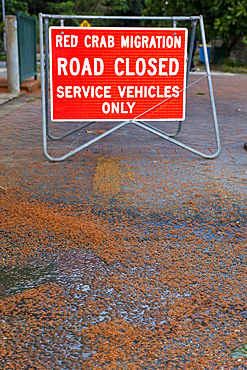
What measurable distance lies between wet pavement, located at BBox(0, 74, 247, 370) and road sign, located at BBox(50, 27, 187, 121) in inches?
23.1

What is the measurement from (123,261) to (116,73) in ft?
8.58

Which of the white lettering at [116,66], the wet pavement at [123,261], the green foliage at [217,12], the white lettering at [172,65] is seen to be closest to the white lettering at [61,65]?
the white lettering at [116,66]

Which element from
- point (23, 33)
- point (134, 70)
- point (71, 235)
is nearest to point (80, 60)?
point (134, 70)

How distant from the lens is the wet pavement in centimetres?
196

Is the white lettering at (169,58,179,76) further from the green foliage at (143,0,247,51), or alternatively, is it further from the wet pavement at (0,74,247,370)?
the green foliage at (143,0,247,51)

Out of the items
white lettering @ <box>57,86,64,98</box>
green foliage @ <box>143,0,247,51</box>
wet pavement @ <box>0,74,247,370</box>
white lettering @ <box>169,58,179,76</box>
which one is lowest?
wet pavement @ <box>0,74,247,370</box>

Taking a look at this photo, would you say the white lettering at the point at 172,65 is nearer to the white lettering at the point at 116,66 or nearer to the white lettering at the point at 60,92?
the white lettering at the point at 116,66

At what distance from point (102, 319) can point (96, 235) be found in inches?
38.9

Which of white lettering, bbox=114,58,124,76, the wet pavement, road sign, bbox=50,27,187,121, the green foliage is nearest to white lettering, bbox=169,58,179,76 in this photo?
road sign, bbox=50,27,187,121

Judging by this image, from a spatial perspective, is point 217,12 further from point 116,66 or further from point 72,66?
point 72,66

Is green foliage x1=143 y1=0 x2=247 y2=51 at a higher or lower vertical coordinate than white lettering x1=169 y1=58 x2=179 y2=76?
higher

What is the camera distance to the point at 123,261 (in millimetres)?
2738

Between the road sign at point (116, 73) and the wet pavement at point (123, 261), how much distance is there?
1.92ft

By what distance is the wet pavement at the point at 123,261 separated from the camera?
196 cm
